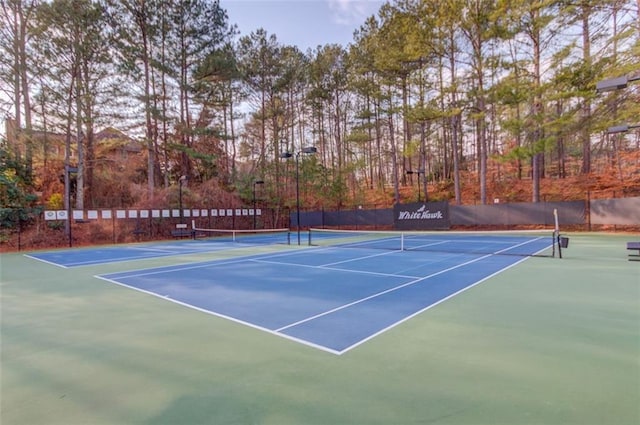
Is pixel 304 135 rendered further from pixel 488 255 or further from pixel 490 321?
pixel 490 321

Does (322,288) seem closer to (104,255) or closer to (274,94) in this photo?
(104,255)

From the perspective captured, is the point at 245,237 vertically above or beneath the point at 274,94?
beneath

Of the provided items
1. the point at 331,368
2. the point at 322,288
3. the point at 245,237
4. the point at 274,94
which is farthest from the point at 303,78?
the point at 331,368

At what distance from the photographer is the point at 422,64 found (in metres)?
22.7

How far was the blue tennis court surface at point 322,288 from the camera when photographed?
13.0ft

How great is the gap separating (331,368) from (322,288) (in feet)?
9.87

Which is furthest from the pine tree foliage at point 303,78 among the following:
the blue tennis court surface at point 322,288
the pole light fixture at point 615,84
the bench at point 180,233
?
the blue tennis court surface at point 322,288

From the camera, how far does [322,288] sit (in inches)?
230

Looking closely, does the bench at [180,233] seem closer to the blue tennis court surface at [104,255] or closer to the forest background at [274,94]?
the forest background at [274,94]

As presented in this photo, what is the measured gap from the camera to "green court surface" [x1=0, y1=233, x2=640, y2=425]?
7.24 feet

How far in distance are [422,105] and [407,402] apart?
21.0m

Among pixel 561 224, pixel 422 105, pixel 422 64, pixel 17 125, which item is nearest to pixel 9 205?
pixel 17 125

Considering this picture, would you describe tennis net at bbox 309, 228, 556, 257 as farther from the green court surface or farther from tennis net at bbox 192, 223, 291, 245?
the green court surface

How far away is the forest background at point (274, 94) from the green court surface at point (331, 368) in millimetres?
7954
